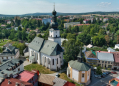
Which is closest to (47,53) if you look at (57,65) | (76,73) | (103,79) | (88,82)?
(57,65)

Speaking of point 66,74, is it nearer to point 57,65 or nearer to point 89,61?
point 57,65

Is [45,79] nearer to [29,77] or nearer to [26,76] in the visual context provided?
[29,77]

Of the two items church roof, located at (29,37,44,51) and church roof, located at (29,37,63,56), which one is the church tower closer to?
church roof, located at (29,37,63,56)

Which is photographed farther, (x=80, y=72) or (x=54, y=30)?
(x=54, y=30)

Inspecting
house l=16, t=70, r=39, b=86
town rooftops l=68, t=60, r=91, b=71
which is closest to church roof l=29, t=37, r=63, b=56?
town rooftops l=68, t=60, r=91, b=71

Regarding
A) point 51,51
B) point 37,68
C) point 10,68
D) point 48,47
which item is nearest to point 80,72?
point 51,51
